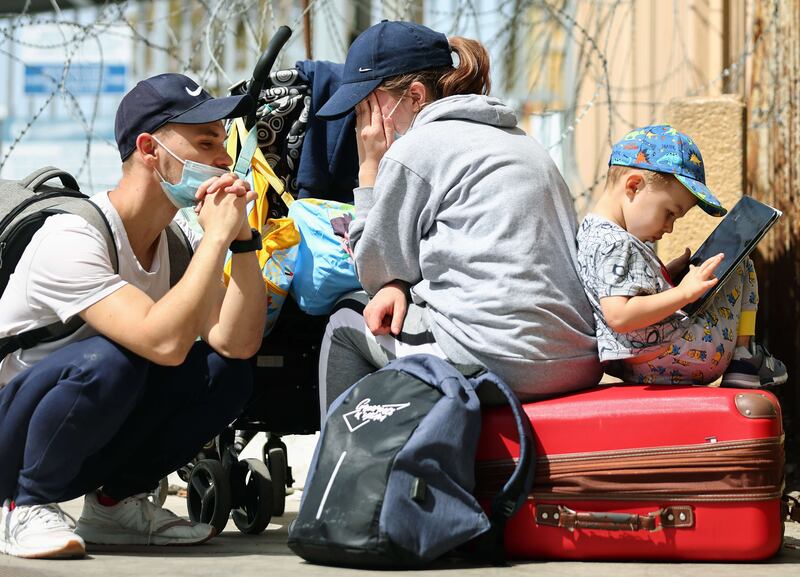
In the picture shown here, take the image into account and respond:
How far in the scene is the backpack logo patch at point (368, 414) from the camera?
2.92 meters

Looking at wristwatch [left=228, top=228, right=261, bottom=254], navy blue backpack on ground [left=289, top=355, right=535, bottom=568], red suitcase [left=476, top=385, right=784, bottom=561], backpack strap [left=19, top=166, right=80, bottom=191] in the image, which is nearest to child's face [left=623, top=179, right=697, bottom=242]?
red suitcase [left=476, top=385, right=784, bottom=561]

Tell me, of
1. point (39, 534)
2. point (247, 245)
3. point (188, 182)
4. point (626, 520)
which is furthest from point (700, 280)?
point (39, 534)

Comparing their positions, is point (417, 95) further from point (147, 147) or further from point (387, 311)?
point (147, 147)

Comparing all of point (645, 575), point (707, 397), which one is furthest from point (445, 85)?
point (645, 575)

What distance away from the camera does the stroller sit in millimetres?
3621

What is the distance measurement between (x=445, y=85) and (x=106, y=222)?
0.95 meters

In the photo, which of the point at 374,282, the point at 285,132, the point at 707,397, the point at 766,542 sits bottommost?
the point at 766,542

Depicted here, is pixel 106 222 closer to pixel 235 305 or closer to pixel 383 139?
pixel 235 305

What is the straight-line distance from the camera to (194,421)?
3369 millimetres

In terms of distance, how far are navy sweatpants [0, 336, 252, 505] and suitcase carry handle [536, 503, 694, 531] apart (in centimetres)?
97

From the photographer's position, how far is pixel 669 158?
313 cm

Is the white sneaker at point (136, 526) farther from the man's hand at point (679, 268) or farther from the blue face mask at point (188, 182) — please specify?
the man's hand at point (679, 268)

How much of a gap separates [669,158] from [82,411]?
1.53 metres

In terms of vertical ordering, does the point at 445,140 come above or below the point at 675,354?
above
